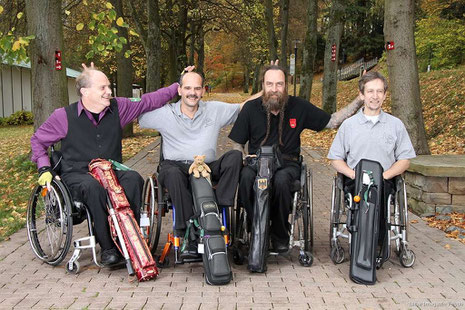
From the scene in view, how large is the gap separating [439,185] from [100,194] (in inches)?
154

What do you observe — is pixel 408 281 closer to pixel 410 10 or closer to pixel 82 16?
pixel 410 10

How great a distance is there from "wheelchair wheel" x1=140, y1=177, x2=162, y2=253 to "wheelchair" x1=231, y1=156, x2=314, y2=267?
70 cm

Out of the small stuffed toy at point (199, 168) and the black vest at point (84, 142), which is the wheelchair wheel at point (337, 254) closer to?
the small stuffed toy at point (199, 168)

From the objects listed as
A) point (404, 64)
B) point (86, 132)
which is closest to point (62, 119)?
point (86, 132)

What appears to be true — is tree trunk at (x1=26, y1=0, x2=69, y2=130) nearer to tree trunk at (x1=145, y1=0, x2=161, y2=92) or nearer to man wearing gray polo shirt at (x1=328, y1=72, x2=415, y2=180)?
man wearing gray polo shirt at (x1=328, y1=72, x2=415, y2=180)

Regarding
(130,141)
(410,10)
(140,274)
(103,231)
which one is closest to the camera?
(140,274)

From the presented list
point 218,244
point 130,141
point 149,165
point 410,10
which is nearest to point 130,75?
point 130,141

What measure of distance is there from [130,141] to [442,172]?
11.1 metres

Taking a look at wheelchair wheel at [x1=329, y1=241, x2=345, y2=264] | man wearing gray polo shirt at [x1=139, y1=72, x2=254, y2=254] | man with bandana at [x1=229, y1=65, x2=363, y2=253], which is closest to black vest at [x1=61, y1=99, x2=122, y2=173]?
man wearing gray polo shirt at [x1=139, y1=72, x2=254, y2=254]

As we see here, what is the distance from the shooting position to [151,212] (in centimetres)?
487

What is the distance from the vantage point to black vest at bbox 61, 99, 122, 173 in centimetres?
501

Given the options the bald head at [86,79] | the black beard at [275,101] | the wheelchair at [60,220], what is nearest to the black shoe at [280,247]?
the black beard at [275,101]

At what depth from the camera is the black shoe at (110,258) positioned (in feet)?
15.2

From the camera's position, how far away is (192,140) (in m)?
5.21
